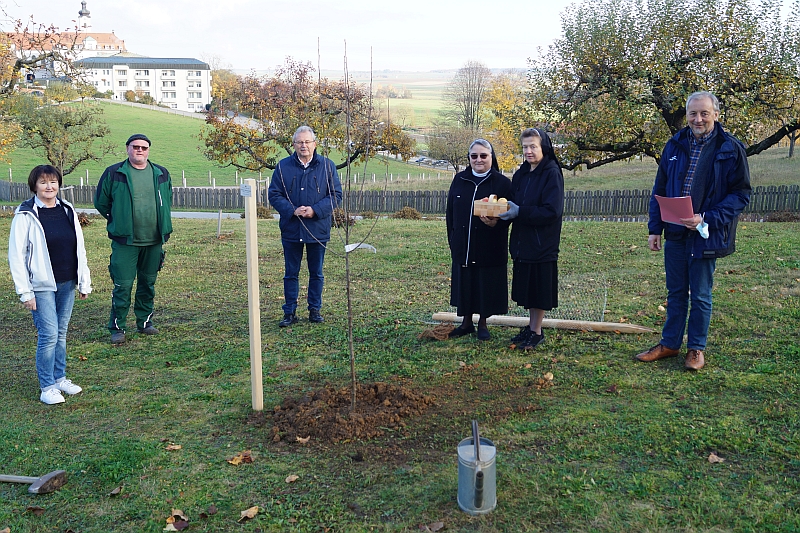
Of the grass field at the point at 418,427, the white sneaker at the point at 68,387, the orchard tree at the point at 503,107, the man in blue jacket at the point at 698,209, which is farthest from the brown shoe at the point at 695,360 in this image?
the orchard tree at the point at 503,107

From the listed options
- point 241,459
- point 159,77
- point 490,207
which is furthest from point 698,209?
point 159,77

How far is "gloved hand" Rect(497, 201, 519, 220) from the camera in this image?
6184 millimetres

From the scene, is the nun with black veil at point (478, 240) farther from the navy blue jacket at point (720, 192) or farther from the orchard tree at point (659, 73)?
the orchard tree at point (659, 73)

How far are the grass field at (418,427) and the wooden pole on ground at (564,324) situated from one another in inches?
4.6

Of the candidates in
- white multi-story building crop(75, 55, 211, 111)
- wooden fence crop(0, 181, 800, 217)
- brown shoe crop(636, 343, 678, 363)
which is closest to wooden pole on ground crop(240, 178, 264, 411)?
brown shoe crop(636, 343, 678, 363)

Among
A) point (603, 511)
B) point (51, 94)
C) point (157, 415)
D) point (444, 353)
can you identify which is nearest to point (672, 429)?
point (603, 511)

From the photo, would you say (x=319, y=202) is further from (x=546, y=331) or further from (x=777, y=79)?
(x=777, y=79)

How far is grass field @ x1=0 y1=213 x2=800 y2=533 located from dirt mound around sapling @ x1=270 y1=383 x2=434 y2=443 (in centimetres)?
10

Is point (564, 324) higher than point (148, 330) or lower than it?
higher

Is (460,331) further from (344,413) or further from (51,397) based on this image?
(51,397)

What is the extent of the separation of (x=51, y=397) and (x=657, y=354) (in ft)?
16.9

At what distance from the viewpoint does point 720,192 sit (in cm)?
550

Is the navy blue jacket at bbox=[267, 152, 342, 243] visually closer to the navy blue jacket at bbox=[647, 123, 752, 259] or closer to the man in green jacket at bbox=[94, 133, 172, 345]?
the man in green jacket at bbox=[94, 133, 172, 345]

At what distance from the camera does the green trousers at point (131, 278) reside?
7336mm
